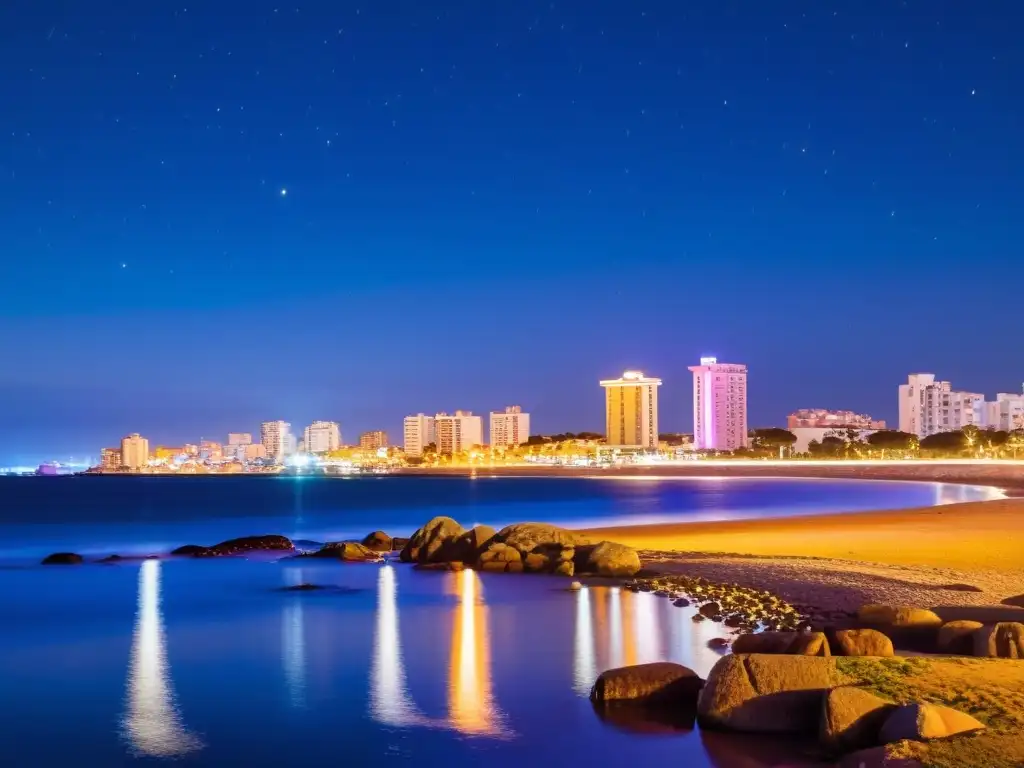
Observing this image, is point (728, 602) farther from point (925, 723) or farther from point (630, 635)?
point (925, 723)

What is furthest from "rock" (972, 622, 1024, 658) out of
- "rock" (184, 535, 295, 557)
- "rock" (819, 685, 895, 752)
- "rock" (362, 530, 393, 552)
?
"rock" (184, 535, 295, 557)

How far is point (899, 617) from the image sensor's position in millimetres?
14383

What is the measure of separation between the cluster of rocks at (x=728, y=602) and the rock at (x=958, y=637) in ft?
10.1

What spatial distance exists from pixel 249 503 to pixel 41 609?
6947cm

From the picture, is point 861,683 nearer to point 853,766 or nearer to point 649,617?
point 853,766

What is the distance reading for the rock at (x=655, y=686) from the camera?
12.6 m

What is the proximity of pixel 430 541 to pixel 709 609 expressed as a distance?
1333 cm

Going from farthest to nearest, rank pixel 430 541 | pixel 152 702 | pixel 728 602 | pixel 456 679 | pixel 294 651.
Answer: pixel 430 541
pixel 728 602
pixel 294 651
pixel 456 679
pixel 152 702

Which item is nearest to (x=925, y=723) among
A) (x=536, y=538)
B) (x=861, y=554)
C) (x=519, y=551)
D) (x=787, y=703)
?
(x=787, y=703)

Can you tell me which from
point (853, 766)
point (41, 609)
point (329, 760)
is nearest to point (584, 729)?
point (329, 760)

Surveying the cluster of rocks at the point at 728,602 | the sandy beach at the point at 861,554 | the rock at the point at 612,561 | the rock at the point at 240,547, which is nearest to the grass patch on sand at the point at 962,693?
the cluster of rocks at the point at 728,602

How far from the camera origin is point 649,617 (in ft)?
63.9

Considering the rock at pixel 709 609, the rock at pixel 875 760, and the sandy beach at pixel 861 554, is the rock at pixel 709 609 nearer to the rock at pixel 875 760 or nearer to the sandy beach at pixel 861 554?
the sandy beach at pixel 861 554

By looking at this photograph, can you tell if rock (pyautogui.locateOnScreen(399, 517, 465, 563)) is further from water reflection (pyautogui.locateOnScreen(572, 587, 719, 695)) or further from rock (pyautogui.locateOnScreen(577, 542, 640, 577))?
water reflection (pyautogui.locateOnScreen(572, 587, 719, 695))
